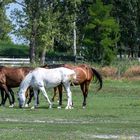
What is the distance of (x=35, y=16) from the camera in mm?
74500

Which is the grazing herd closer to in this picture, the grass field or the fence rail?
the grass field

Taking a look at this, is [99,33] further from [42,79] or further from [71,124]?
[71,124]

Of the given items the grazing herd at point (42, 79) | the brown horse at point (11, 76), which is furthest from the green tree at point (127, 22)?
the grazing herd at point (42, 79)

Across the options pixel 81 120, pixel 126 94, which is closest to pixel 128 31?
pixel 126 94

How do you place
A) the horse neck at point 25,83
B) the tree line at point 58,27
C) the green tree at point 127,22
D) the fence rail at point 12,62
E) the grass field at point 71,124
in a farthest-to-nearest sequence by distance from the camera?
1. the green tree at point 127,22
2. the tree line at point 58,27
3. the fence rail at point 12,62
4. the horse neck at point 25,83
5. the grass field at point 71,124

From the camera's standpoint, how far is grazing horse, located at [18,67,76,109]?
2869 centimetres

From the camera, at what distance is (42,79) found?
2881 centimetres

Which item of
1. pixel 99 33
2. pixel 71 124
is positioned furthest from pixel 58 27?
pixel 71 124

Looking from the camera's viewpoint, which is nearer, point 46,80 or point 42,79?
point 42,79

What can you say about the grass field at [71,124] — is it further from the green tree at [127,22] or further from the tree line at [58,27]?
the green tree at [127,22]

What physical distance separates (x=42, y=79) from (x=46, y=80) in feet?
0.85

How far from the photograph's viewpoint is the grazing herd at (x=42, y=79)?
28.7m

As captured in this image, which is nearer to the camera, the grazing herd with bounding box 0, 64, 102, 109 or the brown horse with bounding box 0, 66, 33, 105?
the grazing herd with bounding box 0, 64, 102, 109

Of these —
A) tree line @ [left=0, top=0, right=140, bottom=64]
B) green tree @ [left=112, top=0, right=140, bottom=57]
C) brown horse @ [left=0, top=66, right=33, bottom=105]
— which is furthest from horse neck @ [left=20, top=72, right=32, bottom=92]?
green tree @ [left=112, top=0, right=140, bottom=57]
